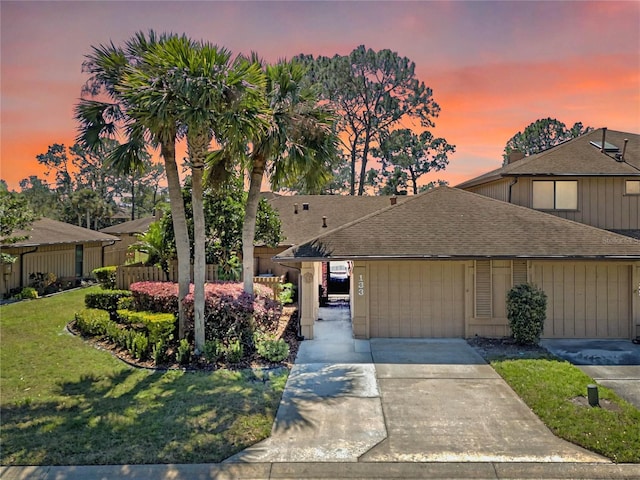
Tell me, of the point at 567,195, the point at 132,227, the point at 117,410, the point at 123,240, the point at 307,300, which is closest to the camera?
the point at 117,410

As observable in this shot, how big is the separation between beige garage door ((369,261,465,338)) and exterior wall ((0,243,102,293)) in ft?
52.0

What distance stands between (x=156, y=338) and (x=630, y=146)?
18.8 m

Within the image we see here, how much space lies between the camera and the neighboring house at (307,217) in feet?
60.4

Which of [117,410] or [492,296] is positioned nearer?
[117,410]

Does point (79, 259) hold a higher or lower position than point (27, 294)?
higher

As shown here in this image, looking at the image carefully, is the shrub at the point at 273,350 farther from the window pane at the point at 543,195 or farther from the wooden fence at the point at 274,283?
the window pane at the point at 543,195

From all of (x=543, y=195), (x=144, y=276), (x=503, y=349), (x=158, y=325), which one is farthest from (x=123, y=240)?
(x=503, y=349)

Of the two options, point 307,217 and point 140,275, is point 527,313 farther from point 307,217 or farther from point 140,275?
point 140,275

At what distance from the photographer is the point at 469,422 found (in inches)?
261

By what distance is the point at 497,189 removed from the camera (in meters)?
16.6

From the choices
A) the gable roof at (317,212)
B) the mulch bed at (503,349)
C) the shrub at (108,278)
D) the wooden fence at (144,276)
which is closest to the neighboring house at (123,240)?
the shrub at (108,278)

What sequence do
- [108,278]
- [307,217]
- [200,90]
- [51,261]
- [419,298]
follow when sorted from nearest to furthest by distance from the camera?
[200,90] < [419,298] < [108,278] < [51,261] < [307,217]

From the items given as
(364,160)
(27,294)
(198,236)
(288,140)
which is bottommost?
(27,294)

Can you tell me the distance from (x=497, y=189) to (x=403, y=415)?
1228cm
